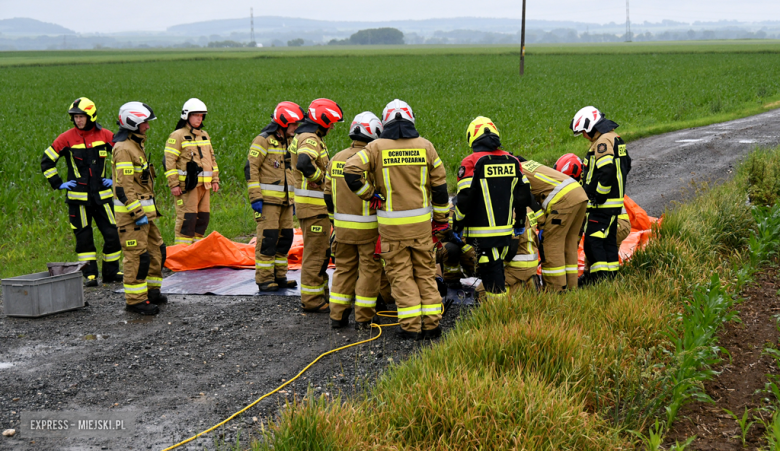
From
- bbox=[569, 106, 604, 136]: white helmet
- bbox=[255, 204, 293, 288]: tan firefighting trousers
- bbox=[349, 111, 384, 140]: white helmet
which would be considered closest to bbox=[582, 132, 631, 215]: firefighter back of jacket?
bbox=[569, 106, 604, 136]: white helmet

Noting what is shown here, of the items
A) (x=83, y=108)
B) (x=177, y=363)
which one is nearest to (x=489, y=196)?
(x=177, y=363)

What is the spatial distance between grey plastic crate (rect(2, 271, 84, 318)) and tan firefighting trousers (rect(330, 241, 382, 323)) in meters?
2.91

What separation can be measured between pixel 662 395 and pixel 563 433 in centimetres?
92

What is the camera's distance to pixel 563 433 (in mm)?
3848

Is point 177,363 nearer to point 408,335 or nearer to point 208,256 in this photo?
point 408,335

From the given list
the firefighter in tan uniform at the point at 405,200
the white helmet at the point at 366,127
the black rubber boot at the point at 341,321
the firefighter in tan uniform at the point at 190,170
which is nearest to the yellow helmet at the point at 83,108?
the firefighter in tan uniform at the point at 190,170

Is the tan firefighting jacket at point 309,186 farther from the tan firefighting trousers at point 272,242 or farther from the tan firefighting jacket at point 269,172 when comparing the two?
the tan firefighting trousers at point 272,242

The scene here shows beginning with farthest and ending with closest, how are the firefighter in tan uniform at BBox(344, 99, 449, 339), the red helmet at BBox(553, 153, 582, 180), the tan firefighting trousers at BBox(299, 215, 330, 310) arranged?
the red helmet at BBox(553, 153, 582, 180)
the tan firefighting trousers at BBox(299, 215, 330, 310)
the firefighter in tan uniform at BBox(344, 99, 449, 339)

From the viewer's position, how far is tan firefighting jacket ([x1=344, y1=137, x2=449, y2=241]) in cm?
594

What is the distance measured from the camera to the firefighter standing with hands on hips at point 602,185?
6910mm

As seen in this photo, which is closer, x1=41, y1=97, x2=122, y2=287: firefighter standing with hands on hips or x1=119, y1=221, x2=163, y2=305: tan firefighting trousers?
x1=119, y1=221, x2=163, y2=305: tan firefighting trousers

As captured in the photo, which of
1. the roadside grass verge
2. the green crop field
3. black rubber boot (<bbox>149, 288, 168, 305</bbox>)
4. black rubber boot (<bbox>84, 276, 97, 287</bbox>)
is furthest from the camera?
the green crop field

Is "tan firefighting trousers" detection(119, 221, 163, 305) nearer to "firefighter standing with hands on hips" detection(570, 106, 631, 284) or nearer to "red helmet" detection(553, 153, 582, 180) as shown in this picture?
"red helmet" detection(553, 153, 582, 180)

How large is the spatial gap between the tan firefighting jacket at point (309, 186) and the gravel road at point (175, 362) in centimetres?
111
